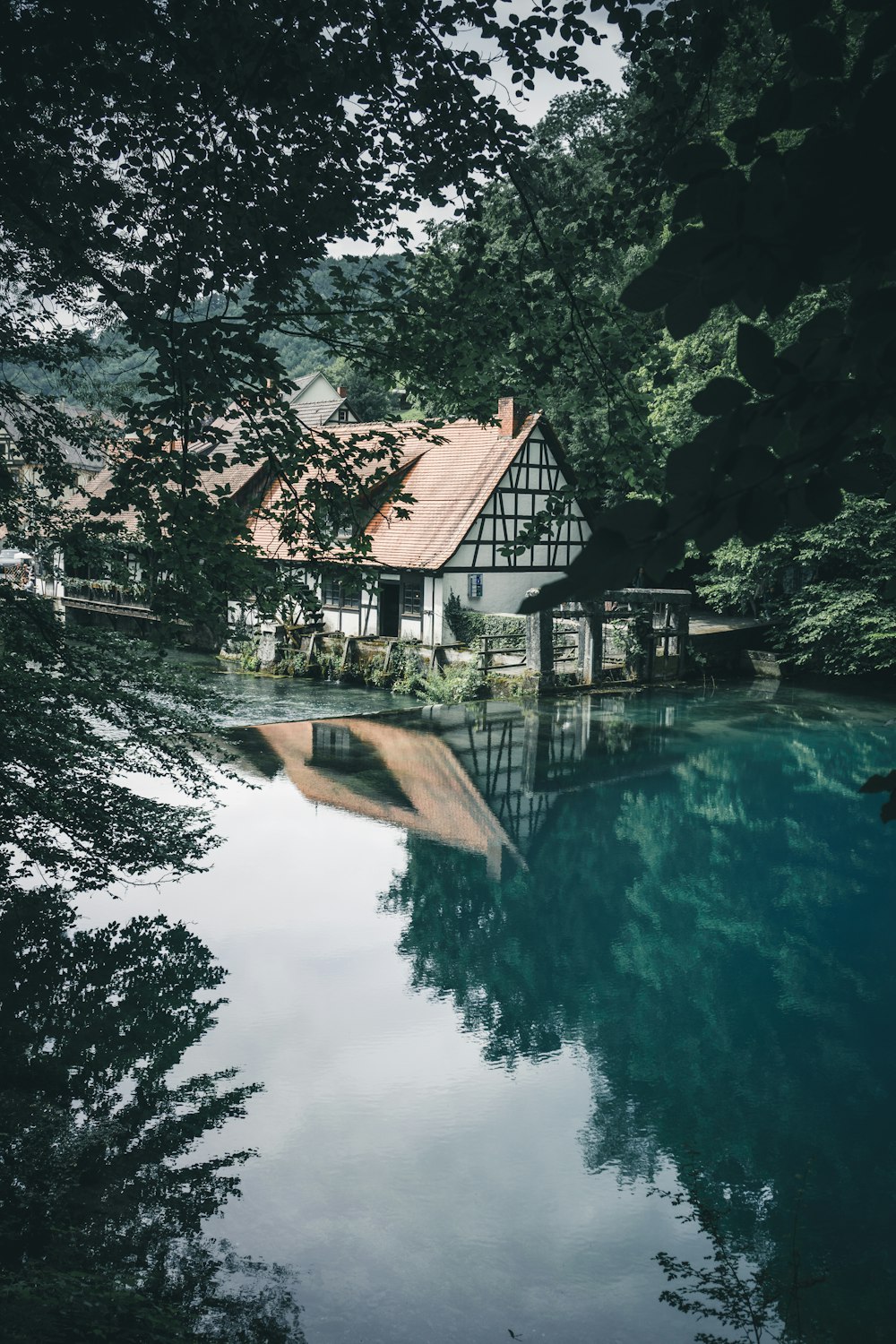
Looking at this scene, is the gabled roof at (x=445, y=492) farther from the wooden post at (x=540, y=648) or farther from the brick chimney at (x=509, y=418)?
the wooden post at (x=540, y=648)

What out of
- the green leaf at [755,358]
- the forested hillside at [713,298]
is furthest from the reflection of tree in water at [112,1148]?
the green leaf at [755,358]

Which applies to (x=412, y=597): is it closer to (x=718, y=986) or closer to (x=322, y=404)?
(x=322, y=404)

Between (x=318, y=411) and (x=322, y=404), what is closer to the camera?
(x=318, y=411)

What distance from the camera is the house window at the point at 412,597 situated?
24.6 m

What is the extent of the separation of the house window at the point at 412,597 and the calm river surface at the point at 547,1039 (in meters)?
9.00

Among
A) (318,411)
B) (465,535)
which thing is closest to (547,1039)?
(465,535)

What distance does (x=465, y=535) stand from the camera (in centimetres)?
2416

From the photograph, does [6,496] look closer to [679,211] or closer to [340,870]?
[340,870]

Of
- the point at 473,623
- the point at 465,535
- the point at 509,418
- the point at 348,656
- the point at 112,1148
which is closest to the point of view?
the point at 112,1148

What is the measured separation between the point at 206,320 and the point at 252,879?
7.16m

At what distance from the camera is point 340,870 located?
1159 cm

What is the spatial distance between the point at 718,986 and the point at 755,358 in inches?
331

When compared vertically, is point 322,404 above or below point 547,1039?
above

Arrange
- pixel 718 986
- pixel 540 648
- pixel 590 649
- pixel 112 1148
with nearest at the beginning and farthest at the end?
pixel 112 1148, pixel 718 986, pixel 540 648, pixel 590 649
